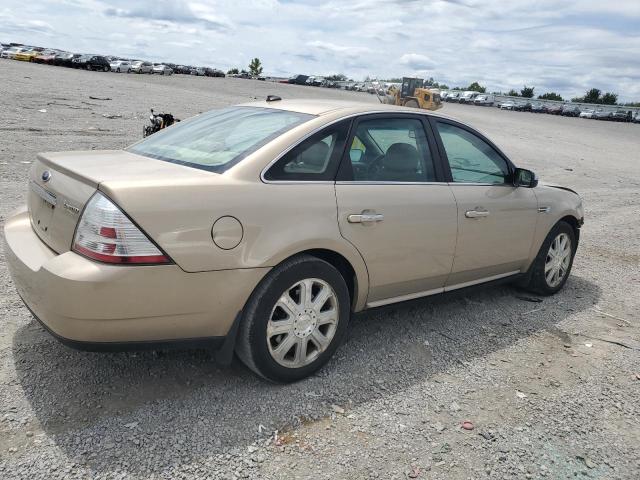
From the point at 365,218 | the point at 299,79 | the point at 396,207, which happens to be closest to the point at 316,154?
the point at 365,218

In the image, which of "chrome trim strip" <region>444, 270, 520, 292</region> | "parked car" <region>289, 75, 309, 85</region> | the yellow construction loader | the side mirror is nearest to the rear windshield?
"chrome trim strip" <region>444, 270, 520, 292</region>

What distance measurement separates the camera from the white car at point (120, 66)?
54.0 meters

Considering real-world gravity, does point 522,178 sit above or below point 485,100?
above

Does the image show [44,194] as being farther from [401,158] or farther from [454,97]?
[454,97]

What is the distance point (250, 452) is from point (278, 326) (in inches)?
27.9

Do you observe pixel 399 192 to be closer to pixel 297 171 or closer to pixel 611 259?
pixel 297 171

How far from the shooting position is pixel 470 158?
4.51m

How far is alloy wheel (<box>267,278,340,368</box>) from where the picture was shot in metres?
3.24

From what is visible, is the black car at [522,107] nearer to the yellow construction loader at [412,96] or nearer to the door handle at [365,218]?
the yellow construction loader at [412,96]

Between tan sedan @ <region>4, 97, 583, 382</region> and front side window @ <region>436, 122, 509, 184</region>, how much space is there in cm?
2

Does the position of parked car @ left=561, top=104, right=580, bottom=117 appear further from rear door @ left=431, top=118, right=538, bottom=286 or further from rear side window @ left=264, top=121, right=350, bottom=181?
rear side window @ left=264, top=121, right=350, bottom=181

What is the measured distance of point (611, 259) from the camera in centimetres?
698

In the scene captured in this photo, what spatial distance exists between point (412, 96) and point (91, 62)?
1177 inches

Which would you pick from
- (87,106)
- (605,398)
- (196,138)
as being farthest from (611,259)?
(87,106)
